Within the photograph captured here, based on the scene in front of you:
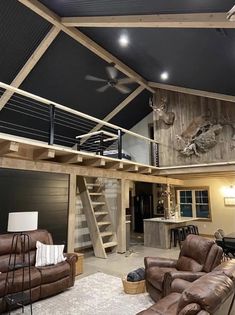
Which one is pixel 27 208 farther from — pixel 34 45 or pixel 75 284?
pixel 34 45

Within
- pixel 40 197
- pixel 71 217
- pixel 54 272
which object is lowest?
pixel 54 272

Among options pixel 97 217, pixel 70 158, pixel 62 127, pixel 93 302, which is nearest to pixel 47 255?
pixel 93 302

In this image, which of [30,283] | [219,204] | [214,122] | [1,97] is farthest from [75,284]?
[219,204]

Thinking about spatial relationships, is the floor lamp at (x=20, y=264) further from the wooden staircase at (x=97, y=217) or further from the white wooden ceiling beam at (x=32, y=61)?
the white wooden ceiling beam at (x=32, y=61)

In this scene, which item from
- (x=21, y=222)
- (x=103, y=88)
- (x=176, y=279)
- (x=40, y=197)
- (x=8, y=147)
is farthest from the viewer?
(x=103, y=88)

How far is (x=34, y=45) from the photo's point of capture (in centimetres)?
538

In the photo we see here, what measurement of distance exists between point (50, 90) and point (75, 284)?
15.8 ft

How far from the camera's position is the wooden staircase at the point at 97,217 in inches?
253

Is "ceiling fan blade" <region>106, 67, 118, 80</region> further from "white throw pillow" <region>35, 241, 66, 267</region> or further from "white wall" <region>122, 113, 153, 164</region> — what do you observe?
"white throw pillow" <region>35, 241, 66, 267</region>

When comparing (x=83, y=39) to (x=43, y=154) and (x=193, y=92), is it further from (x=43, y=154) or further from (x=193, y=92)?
(x=193, y=92)

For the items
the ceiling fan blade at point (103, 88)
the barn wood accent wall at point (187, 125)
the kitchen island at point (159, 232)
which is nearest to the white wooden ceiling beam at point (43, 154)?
the ceiling fan blade at point (103, 88)

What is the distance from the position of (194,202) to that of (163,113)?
4.00 m

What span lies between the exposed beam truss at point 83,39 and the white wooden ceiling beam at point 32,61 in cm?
22

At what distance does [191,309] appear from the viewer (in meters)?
1.66
